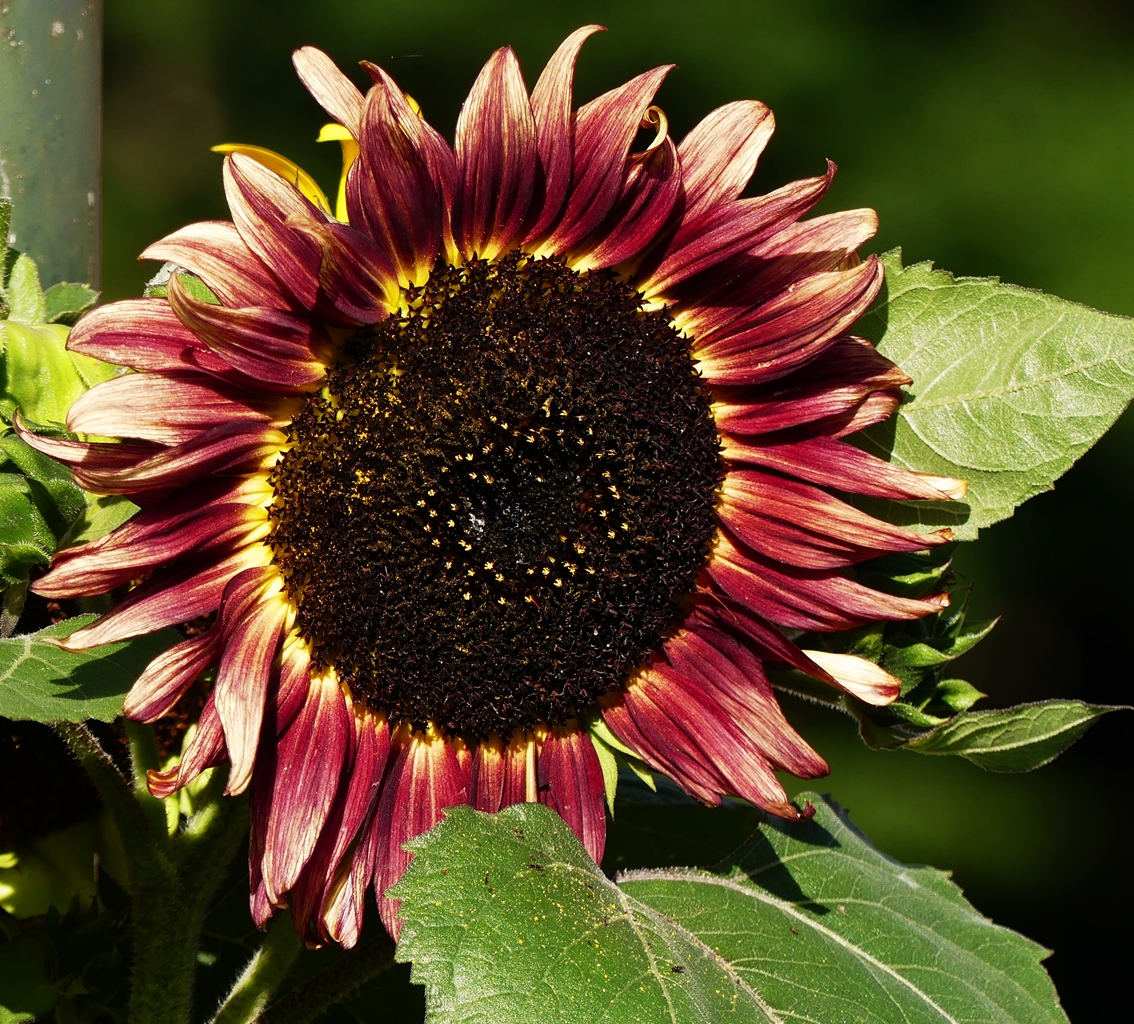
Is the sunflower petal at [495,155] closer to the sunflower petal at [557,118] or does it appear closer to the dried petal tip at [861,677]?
the sunflower petal at [557,118]

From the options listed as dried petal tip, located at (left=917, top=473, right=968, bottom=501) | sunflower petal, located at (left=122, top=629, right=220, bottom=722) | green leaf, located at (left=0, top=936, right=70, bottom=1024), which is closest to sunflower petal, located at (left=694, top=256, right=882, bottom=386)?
dried petal tip, located at (left=917, top=473, right=968, bottom=501)

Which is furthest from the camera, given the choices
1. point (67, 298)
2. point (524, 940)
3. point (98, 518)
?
→ point (67, 298)

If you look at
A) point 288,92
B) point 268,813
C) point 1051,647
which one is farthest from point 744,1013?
point 288,92

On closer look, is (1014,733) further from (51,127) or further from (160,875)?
(51,127)

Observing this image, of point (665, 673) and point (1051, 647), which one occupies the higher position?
point (665, 673)

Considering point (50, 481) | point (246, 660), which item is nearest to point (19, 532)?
point (50, 481)

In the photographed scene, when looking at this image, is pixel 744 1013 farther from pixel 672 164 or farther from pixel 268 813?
pixel 672 164
